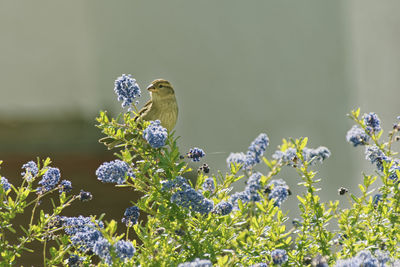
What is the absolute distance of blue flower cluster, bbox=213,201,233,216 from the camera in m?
1.95

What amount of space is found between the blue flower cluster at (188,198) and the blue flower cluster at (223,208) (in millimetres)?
77

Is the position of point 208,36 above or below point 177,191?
above

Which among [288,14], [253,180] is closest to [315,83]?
[288,14]

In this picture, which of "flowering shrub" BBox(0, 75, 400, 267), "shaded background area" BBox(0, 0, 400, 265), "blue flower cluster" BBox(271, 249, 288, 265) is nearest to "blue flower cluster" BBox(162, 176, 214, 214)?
"flowering shrub" BBox(0, 75, 400, 267)

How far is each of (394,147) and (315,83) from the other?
1303 mm

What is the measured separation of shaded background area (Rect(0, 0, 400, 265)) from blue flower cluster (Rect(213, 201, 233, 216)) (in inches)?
171

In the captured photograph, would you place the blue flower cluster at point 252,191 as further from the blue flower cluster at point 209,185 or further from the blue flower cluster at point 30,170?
the blue flower cluster at point 30,170

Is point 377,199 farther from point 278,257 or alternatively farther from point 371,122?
point 278,257

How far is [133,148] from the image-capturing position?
6.72 feet

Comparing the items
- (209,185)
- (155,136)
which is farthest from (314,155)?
(155,136)

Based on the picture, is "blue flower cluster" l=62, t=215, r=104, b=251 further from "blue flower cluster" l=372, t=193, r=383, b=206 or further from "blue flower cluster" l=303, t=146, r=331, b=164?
"blue flower cluster" l=372, t=193, r=383, b=206

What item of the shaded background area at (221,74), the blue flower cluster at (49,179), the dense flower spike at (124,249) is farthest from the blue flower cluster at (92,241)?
the shaded background area at (221,74)

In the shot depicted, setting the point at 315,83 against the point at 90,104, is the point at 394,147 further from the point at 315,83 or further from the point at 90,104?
the point at 90,104

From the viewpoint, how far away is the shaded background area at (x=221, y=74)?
668cm
